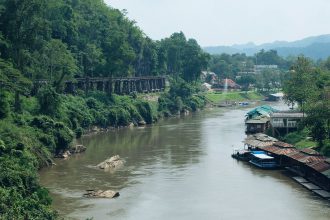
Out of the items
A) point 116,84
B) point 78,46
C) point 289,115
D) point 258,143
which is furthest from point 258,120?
point 78,46

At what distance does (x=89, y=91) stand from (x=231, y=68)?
94.7 m

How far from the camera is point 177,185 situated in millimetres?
44531

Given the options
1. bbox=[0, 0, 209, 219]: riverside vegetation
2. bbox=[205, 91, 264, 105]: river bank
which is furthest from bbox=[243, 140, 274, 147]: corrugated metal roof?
bbox=[205, 91, 264, 105]: river bank

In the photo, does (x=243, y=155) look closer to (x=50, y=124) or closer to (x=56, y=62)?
(x=50, y=124)

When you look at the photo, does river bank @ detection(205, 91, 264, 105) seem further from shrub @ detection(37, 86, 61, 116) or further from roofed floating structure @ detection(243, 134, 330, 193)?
roofed floating structure @ detection(243, 134, 330, 193)

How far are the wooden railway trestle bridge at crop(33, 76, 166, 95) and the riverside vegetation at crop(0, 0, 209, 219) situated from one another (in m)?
1.29

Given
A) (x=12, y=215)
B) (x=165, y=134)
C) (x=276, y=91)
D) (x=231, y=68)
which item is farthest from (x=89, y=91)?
(x=231, y=68)

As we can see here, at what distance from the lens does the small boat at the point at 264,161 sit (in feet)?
169

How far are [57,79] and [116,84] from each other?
26.1 metres

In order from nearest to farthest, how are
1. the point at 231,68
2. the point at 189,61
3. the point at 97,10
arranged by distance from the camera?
the point at 97,10
the point at 189,61
the point at 231,68

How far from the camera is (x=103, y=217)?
117 feet

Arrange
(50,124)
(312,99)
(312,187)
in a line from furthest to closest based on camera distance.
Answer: (312,99)
(50,124)
(312,187)

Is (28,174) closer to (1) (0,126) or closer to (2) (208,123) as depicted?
(1) (0,126)

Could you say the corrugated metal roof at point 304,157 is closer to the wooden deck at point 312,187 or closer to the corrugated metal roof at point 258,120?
the wooden deck at point 312,187
